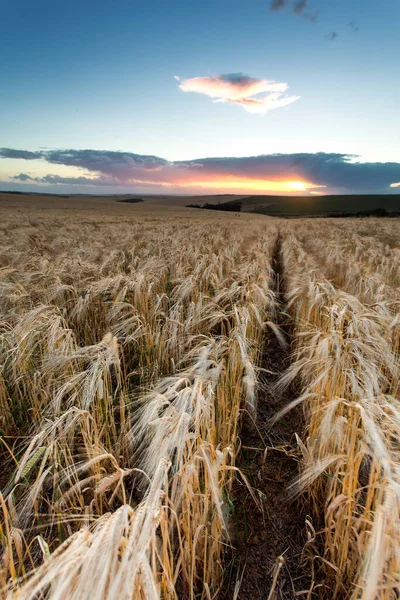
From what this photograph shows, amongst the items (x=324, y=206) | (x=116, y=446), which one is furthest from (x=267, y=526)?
(x=324, y=206)

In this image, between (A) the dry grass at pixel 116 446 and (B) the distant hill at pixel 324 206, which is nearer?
(A) the dry grass at pixel 116 446

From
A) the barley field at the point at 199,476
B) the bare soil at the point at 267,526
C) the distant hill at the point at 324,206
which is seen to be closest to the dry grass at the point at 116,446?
the barley field at the point at 199,476

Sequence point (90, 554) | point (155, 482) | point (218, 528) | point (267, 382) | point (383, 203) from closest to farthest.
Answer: point (90, 554) < point (155, 482) < point (218, 528) < point (267, 382) < point (383, 203)

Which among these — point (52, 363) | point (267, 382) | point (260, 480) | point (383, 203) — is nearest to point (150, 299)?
point (267, 382)

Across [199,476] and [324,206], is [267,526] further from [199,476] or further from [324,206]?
[324,206]

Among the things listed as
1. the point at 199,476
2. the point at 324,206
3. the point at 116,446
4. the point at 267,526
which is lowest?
the point at 267,526

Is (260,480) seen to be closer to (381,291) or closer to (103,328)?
(103,328)

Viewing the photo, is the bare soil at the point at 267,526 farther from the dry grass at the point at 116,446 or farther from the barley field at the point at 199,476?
the dry grass at the point at 116,446

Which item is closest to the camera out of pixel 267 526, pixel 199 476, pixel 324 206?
pixel 267 526

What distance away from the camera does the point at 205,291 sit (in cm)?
429

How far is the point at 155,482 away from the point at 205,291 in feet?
11.3

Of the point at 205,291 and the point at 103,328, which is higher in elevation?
the point at 205,291

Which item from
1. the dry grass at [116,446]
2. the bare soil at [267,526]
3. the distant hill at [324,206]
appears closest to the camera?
the dry grass at [116,446]

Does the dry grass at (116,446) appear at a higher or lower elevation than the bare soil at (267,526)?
higher
